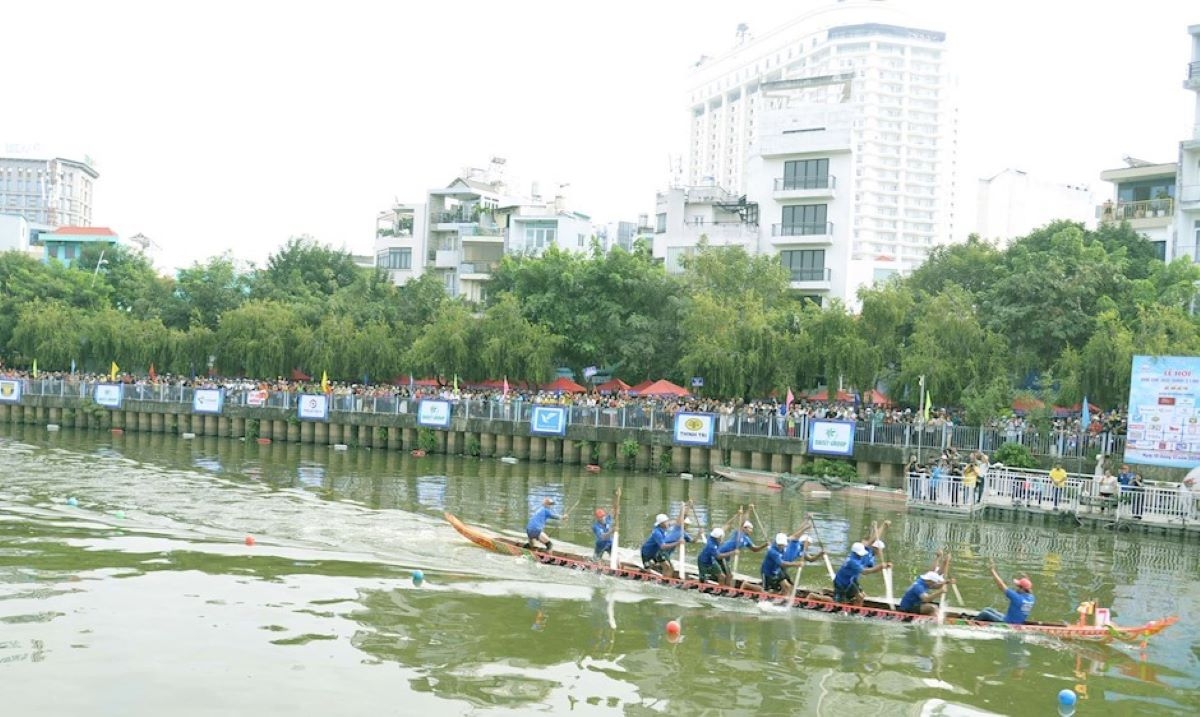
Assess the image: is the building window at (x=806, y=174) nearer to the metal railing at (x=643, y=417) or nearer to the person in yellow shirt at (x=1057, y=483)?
the metal railing at (x=643, y=417)

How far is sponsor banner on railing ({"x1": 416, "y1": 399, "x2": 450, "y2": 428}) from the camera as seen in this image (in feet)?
159

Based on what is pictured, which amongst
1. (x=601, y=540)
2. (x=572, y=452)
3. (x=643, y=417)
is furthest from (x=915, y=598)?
(x=572, y=452)

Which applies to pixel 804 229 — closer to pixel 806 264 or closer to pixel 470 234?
pixel 806 264

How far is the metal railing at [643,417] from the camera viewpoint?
120 ft

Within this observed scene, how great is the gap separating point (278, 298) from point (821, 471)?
1595 inches

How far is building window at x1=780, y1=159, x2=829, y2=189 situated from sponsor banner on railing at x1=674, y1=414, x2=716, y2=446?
25862 millimetres

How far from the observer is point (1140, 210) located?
56.3 meters

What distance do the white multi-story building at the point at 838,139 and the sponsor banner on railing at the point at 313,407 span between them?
1047 inches

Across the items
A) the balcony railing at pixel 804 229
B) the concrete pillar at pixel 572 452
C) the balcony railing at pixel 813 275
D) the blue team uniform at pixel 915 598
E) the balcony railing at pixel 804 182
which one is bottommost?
the blue team uniform at pixel 915 598

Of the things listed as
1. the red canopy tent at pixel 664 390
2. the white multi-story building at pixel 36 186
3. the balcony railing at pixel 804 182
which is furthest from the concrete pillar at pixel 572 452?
the white multi-story building at pixel 36 186

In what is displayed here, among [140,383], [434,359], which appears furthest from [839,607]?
[140,383]

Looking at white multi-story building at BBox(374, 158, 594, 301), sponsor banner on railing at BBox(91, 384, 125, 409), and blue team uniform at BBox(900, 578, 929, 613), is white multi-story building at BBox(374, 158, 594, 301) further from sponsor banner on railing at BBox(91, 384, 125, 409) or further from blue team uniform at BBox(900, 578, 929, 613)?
blue team uniform at BBox(900, 578, 929, 613)

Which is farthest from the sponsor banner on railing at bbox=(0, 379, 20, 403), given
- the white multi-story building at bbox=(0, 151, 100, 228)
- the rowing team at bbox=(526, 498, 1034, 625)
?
the white multi-story building at bbox=(0, 151, 100, 228)

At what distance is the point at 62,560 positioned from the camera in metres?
22.2
